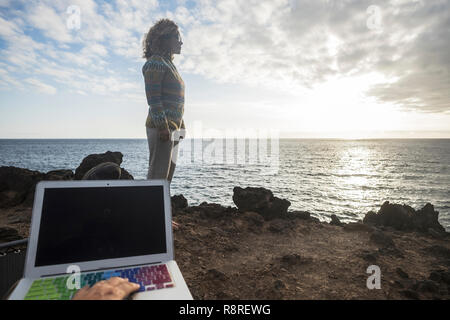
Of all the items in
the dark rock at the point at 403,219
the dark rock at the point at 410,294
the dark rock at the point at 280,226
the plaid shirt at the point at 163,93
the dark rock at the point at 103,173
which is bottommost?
the dark rock at the point at 403,219

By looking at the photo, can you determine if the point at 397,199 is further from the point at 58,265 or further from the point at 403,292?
the point at 58,265

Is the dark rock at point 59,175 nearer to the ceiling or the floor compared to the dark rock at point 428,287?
nearer to the ceiling

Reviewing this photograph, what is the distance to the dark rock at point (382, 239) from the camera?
4543 millimetres

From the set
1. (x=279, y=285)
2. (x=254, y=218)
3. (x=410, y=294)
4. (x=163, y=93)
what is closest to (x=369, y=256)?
(x=410, y=294)

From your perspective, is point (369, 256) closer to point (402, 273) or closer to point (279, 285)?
point (402, 273)

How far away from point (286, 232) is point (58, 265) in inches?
183

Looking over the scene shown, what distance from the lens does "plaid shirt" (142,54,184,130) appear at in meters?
3.87

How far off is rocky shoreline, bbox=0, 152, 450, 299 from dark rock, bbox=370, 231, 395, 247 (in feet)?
0.05

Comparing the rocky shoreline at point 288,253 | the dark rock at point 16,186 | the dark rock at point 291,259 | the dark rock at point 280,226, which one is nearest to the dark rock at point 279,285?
the rocky shoreline at point 288,253

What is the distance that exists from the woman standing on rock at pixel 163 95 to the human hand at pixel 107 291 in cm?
279

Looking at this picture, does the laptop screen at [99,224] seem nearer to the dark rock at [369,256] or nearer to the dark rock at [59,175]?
the dark rock at [369,256]
